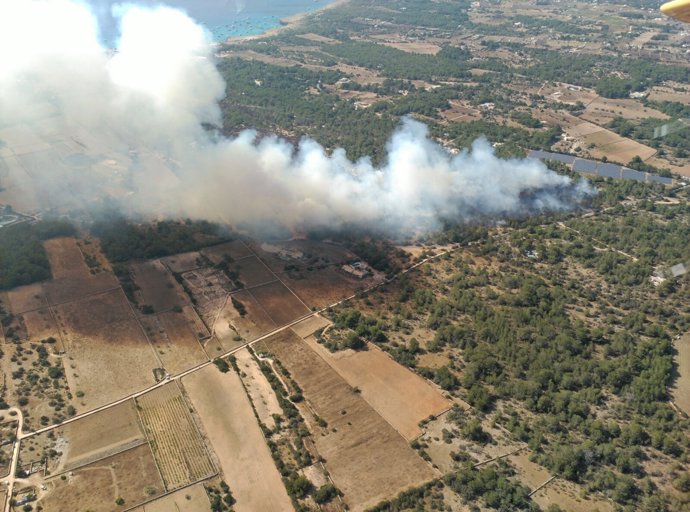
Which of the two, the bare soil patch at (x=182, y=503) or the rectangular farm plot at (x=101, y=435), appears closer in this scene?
the bare soil patch at (x=182, y=503)

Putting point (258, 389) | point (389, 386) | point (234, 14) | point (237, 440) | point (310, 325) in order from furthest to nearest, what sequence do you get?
point (234, 14)
point (310, 325)
point (389, 386)
point (258, 389)
point (237, 440)

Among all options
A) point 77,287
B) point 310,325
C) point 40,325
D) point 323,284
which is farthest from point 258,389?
point 77,287

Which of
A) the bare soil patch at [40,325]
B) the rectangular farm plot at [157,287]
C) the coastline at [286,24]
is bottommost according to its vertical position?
the rectangular farm plot at [157,287]

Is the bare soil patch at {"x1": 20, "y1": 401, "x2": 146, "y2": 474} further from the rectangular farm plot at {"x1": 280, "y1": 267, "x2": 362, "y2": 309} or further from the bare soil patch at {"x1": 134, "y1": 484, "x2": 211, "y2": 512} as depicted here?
the rectangular farm plot at {"x1": 280, "y1": 267, "x2": 362, "y2": 309}

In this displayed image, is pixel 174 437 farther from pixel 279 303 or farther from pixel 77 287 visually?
pixel 77 287

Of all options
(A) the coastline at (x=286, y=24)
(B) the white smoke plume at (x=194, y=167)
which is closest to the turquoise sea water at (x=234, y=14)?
(A) the coastline at (x=286, y=24)

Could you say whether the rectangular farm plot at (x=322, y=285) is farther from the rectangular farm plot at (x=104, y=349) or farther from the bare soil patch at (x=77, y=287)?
the bare soil patch at (x=77, y=287)
